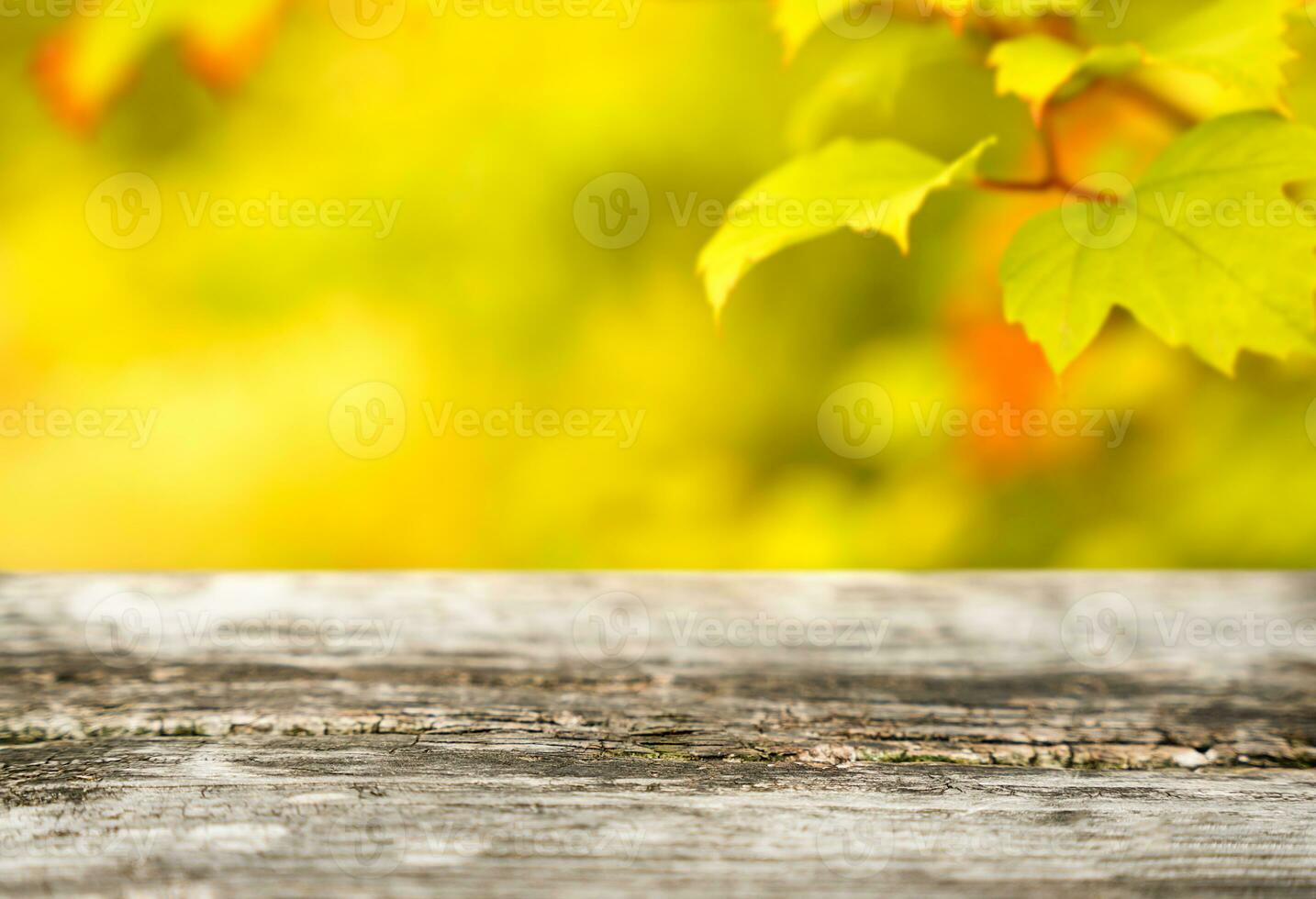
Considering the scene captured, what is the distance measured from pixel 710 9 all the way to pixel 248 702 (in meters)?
0.87

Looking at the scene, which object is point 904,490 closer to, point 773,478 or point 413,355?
point 773,478

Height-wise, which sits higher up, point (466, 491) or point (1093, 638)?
point (466, 491)

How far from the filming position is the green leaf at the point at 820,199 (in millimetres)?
600

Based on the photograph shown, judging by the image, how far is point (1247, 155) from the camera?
58cm

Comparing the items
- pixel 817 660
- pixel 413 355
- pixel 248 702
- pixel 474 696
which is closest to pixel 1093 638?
pixel 817 660

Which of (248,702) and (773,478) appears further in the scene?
(773,478)
